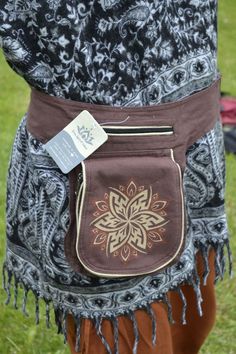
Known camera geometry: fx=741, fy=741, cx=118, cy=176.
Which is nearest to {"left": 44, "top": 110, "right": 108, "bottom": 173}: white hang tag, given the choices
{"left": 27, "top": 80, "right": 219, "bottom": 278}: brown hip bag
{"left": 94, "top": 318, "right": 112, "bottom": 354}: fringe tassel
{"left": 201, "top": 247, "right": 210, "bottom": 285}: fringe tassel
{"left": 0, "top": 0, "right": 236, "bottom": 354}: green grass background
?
{"left": 27, "top": 80, "right": 219, "bottom": 278}: brown hip bag

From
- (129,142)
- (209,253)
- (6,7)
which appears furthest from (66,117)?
(209,253)

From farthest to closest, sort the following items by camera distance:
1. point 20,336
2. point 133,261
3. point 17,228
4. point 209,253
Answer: point 20,336 < point 209,253 < point 17,228 < point 133,261

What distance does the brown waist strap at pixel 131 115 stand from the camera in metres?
1.52

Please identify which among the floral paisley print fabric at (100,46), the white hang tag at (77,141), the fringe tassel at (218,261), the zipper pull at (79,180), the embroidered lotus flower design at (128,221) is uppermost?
the floral paisley print fabric at (100,46)

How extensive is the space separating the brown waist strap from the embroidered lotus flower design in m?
0.12

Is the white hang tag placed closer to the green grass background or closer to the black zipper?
the black zipper

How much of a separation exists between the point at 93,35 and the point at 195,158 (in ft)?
1.22

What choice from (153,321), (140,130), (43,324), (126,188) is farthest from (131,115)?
(43,324)

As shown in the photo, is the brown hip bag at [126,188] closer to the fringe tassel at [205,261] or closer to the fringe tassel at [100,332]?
the fringe tassel at [100,332]

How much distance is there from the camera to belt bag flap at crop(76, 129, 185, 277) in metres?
1.50

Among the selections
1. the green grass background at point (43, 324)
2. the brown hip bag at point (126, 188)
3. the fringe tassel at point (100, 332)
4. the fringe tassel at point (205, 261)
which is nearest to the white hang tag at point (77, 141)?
the brown hip bag at point (126, 188)

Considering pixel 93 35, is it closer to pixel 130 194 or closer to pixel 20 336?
pixel 130 194

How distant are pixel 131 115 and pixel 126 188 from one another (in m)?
0.15

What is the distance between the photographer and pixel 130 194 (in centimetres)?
152
